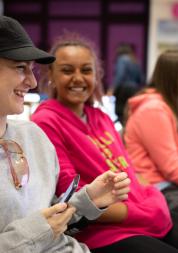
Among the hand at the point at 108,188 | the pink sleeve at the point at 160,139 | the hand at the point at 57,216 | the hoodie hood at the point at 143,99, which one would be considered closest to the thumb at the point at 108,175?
the hand at the point at 108,188

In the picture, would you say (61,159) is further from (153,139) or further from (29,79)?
(153,139)

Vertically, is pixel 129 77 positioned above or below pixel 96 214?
below

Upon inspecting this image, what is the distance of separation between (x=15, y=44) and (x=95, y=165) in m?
0.66

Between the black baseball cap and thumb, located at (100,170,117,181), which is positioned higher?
the black baseball cap

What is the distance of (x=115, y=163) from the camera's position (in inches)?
74.7

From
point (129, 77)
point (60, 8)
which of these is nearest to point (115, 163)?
point (129, 77)

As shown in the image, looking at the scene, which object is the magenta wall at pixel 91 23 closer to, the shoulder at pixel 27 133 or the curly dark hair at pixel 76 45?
the curly dark hair at pixel 76 45

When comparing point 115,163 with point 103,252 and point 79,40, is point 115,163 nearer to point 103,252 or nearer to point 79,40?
point 103,252

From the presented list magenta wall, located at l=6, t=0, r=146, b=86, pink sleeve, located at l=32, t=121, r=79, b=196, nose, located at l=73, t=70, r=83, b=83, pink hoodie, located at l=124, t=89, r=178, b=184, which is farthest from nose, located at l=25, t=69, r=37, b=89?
magenta wall, located at l=6, t=0, r=146, b=86

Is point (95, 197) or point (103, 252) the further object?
point (103, 252)

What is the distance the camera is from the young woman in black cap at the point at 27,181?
4.25ft

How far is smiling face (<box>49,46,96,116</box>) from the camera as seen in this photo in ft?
6.25

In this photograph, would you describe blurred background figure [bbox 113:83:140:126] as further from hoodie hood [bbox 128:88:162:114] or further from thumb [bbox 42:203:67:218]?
thumb [bbox 42:203:67:218]

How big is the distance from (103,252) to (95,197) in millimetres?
266
